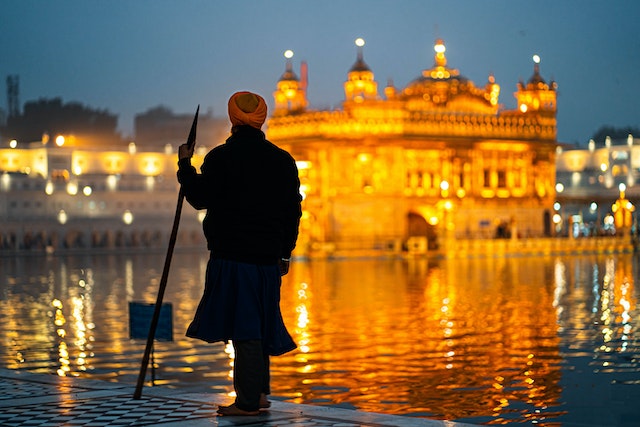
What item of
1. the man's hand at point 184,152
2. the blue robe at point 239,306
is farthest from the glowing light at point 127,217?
the blue robe at point 239,306

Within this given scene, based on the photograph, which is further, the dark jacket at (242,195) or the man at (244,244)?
the dark jacket at (242,195)

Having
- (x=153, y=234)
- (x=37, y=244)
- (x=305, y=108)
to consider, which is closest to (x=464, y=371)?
(x=305, y=108)

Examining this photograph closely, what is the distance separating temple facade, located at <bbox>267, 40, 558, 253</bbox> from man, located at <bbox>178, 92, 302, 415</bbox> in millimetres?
53903

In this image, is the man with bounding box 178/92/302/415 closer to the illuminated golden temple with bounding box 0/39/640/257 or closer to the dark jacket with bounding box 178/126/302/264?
the dark jacket with bounding box 178/126/302/264

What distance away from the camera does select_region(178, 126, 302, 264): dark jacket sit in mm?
8719

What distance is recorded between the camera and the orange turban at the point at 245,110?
29.1ft

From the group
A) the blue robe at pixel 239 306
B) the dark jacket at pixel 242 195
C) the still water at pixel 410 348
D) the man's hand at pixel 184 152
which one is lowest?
the still water at pixel 410 348

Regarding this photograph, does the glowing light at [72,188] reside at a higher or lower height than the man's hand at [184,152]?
higher

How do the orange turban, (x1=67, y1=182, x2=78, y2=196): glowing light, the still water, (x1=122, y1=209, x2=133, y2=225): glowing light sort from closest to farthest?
the orange turban < the still water < (x1=67, y1=182, x2=78, y2=196): glowing light < (x1=122, y1=209, x2=133, y2=225): glowing light

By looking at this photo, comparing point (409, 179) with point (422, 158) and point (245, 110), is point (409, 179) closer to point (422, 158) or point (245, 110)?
point (422, 158)

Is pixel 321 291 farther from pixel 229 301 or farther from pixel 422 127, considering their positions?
pixel 422 127

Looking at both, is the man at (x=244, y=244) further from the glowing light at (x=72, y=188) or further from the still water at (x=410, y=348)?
the glowing light at (x=72, y=188)

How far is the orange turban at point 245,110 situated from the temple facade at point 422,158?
5386 cm

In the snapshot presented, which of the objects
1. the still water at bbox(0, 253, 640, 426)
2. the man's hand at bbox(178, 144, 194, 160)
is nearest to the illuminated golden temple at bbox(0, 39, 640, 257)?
the still water at bbox(0, 253, 640, 426)
